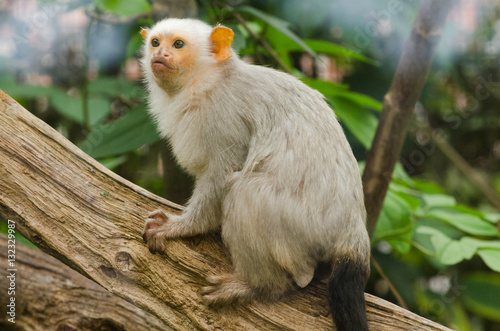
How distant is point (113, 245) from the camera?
268 cm

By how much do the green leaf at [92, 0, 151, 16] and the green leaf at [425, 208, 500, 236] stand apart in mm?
2658

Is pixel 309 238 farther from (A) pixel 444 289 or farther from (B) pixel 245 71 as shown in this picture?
(A) pixel 444 289

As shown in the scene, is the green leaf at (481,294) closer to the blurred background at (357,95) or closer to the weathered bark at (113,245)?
the blurred background at (357,95)

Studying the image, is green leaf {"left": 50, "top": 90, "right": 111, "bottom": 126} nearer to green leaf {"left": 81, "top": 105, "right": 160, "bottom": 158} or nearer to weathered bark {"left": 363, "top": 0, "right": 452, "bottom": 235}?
green leaf {"left": 81, "top": 105, "right": 160, "bottom": 158}

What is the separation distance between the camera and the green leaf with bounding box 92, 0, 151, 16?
3.65m

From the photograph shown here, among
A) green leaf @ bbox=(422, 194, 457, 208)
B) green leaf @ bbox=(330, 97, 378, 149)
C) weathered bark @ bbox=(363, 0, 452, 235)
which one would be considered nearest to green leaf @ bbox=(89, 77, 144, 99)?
green leaf @ bbox=(330, 97, 378, 149)

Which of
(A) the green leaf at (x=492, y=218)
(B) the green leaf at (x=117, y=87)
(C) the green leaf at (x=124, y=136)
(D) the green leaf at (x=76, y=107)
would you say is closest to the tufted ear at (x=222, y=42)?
A: (C) the green leaf at (x=124, y=136)

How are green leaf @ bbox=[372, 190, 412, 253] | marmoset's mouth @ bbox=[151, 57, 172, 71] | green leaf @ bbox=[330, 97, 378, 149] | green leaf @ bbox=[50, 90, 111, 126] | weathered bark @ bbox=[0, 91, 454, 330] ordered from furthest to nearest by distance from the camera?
green leaf @ bbox=[50, 90, 111, 126]
green leaf @ bbox=[330, 97, 378, 149]
green leaf @ bbox=[372, 190, 412, 253]
marmoset's mouth @ bbox=[151, 57, 172, 71]
weathered bark @ bbox=[0, 91, 454, 330]

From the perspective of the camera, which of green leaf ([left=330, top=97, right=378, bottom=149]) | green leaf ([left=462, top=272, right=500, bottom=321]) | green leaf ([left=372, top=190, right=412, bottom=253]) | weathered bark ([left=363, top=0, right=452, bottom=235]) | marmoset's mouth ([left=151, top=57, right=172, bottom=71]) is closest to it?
marmoset's mouth ([left=151, top=57, right=172, bottom=71])

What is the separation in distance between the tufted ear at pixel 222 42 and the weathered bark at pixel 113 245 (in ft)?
3.20

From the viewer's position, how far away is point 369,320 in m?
2.67

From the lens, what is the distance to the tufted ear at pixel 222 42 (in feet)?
9.78

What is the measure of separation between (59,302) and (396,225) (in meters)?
2.52

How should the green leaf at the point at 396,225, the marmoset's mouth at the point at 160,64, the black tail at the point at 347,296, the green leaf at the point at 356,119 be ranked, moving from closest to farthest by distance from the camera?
1. the black tail at the point at 347,296
2. the marmoset's mouth at the point at 160,64
3. the green leaf at the point at 396,225
4. the green leaf at the point at 356,119
